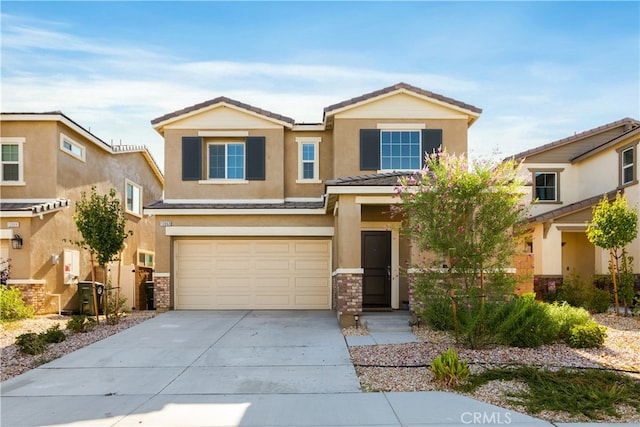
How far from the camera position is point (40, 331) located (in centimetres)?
1320

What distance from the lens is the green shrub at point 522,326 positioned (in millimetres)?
9828

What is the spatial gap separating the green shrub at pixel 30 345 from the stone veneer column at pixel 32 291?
585cm

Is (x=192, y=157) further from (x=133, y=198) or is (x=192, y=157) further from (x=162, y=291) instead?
(x=133, y=198)

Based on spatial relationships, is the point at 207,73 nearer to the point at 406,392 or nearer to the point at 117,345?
the point at 117,345

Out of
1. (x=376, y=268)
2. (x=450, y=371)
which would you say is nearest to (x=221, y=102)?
(x=376, y=268)

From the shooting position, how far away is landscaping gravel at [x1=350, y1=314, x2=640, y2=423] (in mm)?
7336

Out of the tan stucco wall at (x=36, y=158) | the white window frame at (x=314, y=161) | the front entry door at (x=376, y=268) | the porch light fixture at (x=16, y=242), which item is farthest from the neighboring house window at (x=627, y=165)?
the porch light fixture at (x=16, y=242)

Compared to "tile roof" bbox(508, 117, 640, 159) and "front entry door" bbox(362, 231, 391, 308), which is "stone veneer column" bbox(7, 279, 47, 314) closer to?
"front entry door" bbox(362, 231, 391, 308)

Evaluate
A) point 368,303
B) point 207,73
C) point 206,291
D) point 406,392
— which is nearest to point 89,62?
point 207,73

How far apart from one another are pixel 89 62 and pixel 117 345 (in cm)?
666

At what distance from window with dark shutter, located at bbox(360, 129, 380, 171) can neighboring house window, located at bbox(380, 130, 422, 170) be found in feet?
0.59

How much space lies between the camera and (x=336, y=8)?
10.9m

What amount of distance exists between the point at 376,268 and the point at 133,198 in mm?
13245

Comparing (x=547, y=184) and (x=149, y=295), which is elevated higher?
(x=547, y=184)
